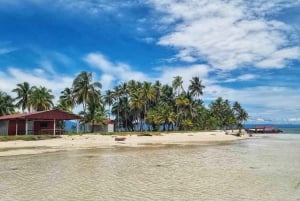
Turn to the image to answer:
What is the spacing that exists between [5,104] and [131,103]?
1057 inches

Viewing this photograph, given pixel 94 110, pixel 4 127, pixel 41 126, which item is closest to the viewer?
pixel 4 127

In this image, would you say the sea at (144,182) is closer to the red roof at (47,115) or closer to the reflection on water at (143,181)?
the reflection on water at (143,181)

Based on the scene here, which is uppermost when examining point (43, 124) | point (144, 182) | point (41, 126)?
point (43, 124)

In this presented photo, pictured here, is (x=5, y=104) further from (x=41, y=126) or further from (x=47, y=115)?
(x=47, y=115)

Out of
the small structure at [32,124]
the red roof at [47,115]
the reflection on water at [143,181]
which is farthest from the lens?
the small structure at [32,124]

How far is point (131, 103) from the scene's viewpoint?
74.2 m

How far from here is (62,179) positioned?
14812 mm

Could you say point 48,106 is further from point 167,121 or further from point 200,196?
point 200,196

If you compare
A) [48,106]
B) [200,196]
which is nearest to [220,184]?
[200,196]

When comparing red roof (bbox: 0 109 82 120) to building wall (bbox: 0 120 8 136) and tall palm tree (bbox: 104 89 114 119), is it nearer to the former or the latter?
building wall (bbox: 0 120 8 136)

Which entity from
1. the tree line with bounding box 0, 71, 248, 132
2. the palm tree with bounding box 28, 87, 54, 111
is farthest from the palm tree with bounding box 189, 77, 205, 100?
the palm tree with bounding box 28, 87, 54, 111

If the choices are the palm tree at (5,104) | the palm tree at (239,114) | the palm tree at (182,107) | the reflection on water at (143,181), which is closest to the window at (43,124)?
the palm tree at (5,104)

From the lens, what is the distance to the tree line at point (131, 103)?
207ft

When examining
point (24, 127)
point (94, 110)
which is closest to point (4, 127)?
point (24, 127)
